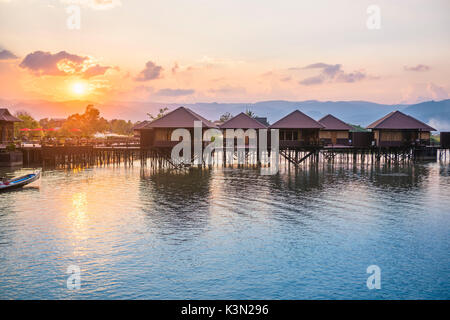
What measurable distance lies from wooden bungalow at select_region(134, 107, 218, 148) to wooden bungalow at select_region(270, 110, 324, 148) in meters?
7.83

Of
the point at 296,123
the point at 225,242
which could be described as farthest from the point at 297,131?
the point at 225,242

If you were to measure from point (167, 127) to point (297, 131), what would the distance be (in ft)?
44.6

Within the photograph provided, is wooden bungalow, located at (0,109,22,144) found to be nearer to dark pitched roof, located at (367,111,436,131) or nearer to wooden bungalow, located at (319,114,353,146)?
wooden bungalow, located at (319,114,353,146)

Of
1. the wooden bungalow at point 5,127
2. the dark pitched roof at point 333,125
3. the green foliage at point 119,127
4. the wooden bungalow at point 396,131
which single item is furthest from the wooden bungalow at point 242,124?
the green foliage at point 119,127

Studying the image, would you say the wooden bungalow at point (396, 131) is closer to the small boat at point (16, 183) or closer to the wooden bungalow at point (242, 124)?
the wooden bungalow at point (242, 124)

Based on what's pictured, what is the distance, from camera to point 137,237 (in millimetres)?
16422

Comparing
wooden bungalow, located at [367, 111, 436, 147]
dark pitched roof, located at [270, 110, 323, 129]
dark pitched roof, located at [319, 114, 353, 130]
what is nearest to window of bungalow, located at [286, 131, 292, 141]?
dark pitched roof, located at [270, 110, 323, 129]

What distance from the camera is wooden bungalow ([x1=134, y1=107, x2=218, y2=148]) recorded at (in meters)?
41.3

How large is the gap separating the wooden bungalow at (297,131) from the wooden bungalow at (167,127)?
25.7 feet

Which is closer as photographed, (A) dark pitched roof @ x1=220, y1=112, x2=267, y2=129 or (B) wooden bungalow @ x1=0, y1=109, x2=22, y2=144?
(A) dark pitched roof @ x1=220, y1=112, x2=267, y2=129

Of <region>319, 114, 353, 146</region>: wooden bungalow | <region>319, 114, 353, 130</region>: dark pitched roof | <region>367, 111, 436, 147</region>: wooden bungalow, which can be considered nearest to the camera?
<region>367, 111, 436, 147</region>: wooden bungalow
